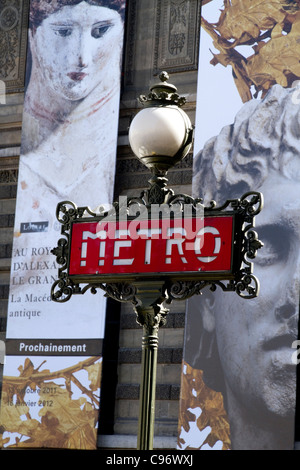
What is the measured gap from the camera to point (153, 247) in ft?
23.4

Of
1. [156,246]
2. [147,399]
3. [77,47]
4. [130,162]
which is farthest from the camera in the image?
[77,47]

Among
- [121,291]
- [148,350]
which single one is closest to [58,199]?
[121,291]

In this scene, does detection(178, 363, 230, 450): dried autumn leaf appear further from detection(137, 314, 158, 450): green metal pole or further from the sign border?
detection(137, 314, 158, 450): green metal pole

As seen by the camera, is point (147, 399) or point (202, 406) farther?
point (202, 406)

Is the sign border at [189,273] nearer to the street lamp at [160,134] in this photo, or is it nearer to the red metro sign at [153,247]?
the red metro sign at [153,247]

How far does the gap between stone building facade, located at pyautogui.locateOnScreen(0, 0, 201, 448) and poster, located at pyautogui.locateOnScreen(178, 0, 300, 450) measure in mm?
842

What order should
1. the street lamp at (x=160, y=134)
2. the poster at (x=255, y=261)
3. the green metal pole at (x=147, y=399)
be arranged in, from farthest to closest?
the poster at (x=255, y=261)
the street lamp at (x=160, y=134)
the green metal pole at (x=147, y=399)

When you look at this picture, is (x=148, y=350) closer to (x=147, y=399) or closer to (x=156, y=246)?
(x=147, y=399)

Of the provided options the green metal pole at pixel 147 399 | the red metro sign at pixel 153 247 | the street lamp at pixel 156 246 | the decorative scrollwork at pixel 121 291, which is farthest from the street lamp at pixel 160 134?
the green metal pole at pixel 147 399

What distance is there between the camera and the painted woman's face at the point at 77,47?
16.8m

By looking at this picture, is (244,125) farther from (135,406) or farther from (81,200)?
(135,406)

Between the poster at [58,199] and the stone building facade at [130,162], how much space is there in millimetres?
607

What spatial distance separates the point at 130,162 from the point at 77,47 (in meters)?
2.24

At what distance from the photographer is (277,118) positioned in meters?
14.9
